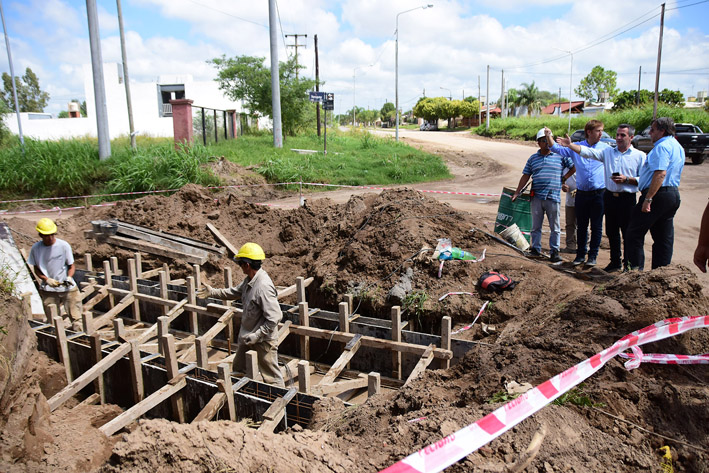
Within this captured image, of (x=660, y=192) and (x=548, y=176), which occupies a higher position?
(x=548, y=176)

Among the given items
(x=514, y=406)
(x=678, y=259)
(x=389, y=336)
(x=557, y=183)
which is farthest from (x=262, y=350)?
(x=678, y=259)

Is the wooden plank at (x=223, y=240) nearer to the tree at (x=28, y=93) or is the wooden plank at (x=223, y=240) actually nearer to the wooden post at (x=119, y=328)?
the wooden post at (x=119, y=328)

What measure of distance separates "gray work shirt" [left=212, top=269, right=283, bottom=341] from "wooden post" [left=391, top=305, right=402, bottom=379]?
4.26 feet

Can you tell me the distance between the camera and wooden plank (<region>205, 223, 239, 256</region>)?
8.88m

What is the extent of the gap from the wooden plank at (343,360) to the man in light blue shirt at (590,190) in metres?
3.50

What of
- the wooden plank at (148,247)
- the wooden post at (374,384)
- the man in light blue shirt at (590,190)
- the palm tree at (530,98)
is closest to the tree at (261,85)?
the wooden plank at (148,247)

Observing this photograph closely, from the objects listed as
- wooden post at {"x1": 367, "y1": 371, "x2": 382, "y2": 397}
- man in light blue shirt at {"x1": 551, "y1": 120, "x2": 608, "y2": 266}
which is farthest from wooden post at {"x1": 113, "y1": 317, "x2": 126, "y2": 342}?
man in light blue shirt at {"x1": 551, "y1": 120, "x2": 608, "y2": 266}

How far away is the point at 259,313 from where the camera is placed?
4914 mm

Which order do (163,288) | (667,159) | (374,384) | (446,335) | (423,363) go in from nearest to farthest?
(374,384) → (423,363) → (446,335) → (667,159) → (163,288)

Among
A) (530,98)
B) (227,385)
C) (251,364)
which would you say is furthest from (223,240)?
(530,98)

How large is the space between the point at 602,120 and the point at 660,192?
30.6 m

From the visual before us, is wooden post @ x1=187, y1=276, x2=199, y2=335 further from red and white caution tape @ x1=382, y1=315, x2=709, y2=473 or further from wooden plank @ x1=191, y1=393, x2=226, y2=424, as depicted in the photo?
red and white caution tape @ x1=382, y1=315, x2=709, y2=473

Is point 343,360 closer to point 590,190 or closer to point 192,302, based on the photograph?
point 192,302

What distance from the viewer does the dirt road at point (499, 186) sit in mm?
9148
